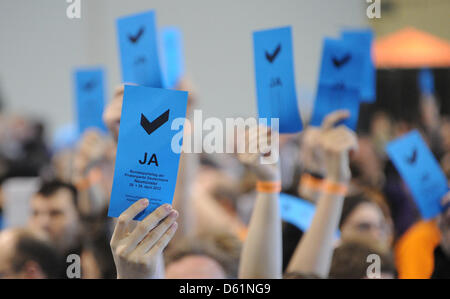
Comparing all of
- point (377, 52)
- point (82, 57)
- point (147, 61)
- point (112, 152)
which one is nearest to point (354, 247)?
point (147, 61)

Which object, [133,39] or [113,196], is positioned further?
[133,39]

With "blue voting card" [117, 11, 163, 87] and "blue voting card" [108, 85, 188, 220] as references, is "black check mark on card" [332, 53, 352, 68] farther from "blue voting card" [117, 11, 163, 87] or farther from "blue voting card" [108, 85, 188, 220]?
"blue voting card" [108, 85, 188, 220]

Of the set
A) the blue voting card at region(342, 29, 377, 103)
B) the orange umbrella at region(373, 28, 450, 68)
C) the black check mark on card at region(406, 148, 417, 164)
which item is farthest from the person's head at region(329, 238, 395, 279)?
the orange umbrella at region(373, 28, 450, 68)

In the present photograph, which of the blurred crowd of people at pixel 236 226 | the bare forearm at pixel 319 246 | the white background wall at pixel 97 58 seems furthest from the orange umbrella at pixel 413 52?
the bare forearm at pixel 319 246

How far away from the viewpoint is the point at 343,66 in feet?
4.80

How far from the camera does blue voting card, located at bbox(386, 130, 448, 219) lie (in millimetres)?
1455

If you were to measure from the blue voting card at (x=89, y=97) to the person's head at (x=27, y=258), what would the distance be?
1.45 feet

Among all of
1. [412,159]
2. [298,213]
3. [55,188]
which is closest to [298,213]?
[298,213]

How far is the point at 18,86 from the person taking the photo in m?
6.66

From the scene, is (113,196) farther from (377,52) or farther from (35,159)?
(377,52)

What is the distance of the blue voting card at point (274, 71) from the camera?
115cm

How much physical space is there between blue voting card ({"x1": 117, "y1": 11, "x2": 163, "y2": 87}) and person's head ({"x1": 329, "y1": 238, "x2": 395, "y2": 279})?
2.41ft

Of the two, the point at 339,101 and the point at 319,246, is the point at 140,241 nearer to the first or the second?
the point at 319,246

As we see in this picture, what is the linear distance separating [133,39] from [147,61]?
2.8 inches
